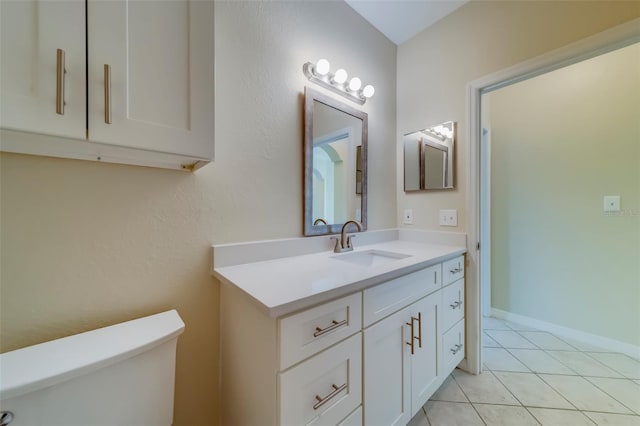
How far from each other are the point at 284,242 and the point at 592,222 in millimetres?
2568

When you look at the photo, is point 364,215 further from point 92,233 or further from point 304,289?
point 92,233

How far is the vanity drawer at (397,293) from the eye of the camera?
91 cm

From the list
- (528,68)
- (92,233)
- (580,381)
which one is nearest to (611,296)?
(580,381)

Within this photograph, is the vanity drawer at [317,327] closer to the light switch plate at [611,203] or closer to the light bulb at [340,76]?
Result: the light bulb at [340,76]

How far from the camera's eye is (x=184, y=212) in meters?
0.97

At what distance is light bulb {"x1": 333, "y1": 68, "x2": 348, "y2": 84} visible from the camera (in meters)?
1.44

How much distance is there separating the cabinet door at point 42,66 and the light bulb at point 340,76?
117 cm

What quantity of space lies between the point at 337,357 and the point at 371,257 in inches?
33.9

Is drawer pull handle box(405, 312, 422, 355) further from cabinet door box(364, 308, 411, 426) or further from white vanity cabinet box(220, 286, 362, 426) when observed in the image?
white vanity cabinet box(220, 286, 362, 426)

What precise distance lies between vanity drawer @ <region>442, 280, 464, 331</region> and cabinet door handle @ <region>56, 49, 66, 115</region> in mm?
1736

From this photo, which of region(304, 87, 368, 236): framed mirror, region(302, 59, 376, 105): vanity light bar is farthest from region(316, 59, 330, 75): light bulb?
region(304, 87, 368, 236): framed mirror

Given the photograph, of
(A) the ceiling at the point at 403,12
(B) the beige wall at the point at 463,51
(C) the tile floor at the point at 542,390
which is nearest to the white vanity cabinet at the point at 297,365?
(C) the tile floor at the point at 542,390

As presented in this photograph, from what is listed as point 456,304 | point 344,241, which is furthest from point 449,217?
point 344,241

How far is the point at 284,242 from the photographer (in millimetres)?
1249
